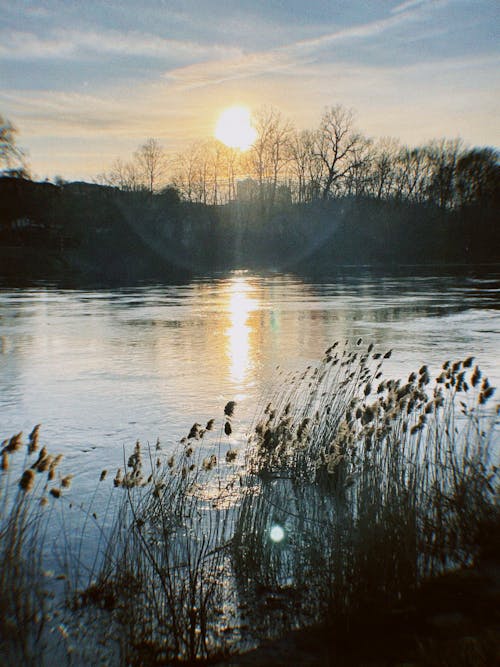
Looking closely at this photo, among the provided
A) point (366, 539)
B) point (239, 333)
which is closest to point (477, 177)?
point (239, 333)

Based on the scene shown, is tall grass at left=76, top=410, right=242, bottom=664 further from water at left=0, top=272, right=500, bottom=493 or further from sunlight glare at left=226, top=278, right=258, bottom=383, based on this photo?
sunlight glare at left=226, top=278, right=258, bottom=383

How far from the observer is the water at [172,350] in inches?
319

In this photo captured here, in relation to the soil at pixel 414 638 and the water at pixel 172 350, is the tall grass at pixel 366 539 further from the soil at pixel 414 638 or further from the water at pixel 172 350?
the water at pixel 172 350

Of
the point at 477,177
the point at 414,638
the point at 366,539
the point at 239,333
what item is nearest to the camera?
the point at 414,638

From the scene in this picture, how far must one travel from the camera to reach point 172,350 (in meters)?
13.8

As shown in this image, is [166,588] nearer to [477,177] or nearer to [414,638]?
[414,638]

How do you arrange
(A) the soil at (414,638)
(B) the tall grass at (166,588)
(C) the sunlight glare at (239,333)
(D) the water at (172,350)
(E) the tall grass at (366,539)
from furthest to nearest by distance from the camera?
(C) the sunlight glare at (239,333) < (D) the water at (172,350) < (E) the tall grass at (366,539) < (B) the tall grass at (166,588) < (A) the soil at (414,638)

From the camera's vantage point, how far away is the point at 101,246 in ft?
185

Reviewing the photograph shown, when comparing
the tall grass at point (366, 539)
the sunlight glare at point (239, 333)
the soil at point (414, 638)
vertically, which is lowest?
the sunlight glare at point (239, 333)

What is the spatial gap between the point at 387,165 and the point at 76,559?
79170mm

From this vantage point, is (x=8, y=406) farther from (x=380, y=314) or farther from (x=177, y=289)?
(x=177, y=289)

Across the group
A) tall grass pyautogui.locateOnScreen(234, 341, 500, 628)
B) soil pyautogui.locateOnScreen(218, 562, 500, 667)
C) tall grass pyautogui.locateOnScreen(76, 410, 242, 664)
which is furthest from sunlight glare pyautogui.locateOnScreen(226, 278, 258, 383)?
soil pyautogui.locateOnScreen(218, 562, 500, 667)

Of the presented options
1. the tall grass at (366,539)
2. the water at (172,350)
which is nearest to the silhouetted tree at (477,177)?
the water at (172,350)

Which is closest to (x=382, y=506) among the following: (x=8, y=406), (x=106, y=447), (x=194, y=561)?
(x=194, y=561)
